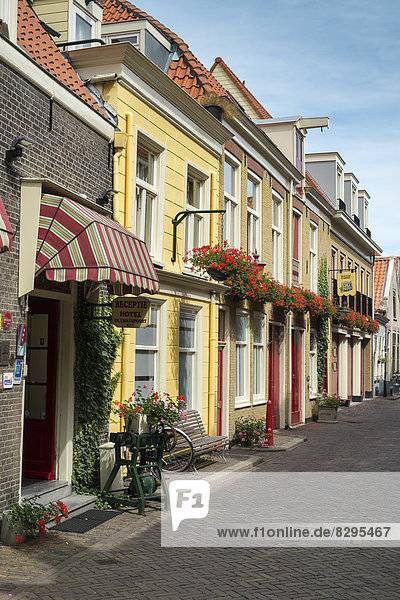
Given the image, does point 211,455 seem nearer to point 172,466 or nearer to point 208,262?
point 172,466

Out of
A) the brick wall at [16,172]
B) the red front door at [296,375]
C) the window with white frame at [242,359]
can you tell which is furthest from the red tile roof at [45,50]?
the red front door at [296,375]

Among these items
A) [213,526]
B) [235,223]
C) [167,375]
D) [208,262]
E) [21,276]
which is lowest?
[213,526]

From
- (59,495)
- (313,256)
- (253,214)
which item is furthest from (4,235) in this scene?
(313,256)

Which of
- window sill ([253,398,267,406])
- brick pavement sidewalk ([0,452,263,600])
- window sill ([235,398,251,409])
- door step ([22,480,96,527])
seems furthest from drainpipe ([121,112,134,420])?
window sill ([253,398,267,406])

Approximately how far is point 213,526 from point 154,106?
651cm

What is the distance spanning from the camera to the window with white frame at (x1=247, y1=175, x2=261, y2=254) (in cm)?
1661

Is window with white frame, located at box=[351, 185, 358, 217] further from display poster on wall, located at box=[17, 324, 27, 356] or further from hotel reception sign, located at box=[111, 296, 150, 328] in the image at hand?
display poster on wall, located at box=[17, 324, 27, 356]

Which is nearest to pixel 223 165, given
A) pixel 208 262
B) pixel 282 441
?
pixel 208 262

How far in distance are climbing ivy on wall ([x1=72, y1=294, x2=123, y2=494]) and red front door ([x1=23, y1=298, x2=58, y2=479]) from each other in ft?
1.01

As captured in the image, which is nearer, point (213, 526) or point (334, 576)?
point (334, 576)

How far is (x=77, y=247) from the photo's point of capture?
7.46 metres

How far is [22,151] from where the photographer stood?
762 cm

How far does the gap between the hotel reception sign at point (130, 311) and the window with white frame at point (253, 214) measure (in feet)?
25.1

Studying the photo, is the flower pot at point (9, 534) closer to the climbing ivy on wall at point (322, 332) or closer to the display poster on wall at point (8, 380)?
the display poster on wall at point (8, 380)
